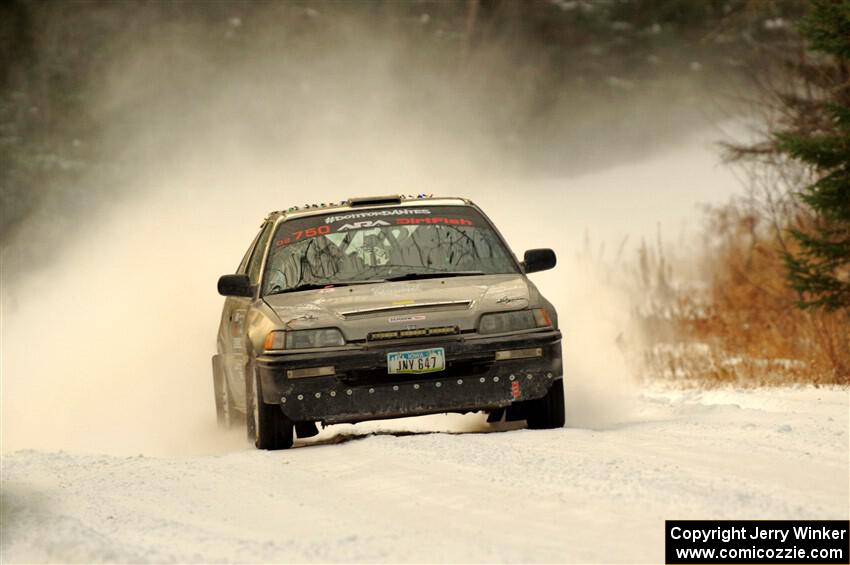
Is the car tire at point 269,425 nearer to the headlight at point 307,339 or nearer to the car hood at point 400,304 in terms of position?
the headlight at point 307,339

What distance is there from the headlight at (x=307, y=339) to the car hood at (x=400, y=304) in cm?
4

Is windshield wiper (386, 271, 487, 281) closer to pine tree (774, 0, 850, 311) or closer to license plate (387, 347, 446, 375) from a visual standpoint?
license plate (387, 347, 446, 375)

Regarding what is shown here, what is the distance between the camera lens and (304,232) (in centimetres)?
1132

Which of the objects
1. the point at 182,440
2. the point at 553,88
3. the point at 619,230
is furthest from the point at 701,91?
the point at 182,440

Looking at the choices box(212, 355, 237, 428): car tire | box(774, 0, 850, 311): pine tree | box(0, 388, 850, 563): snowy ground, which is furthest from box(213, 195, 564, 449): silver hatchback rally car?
box(774, 0, 850, 311): pine tree

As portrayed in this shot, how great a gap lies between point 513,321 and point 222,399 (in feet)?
11.1

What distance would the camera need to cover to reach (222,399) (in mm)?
12648

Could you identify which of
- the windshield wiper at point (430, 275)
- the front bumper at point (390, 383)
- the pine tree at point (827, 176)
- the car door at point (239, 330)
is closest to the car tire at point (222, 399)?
the car door at point (239, 330)

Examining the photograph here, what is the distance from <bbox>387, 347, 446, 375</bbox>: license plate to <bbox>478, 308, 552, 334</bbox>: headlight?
36cm

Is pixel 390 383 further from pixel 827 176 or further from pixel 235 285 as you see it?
pixel 827 176

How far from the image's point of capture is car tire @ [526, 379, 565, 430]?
10.3 meters

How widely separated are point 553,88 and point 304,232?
131ft

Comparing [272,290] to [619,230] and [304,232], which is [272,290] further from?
[619,230]

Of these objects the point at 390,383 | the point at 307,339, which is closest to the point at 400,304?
the point at 390,383
